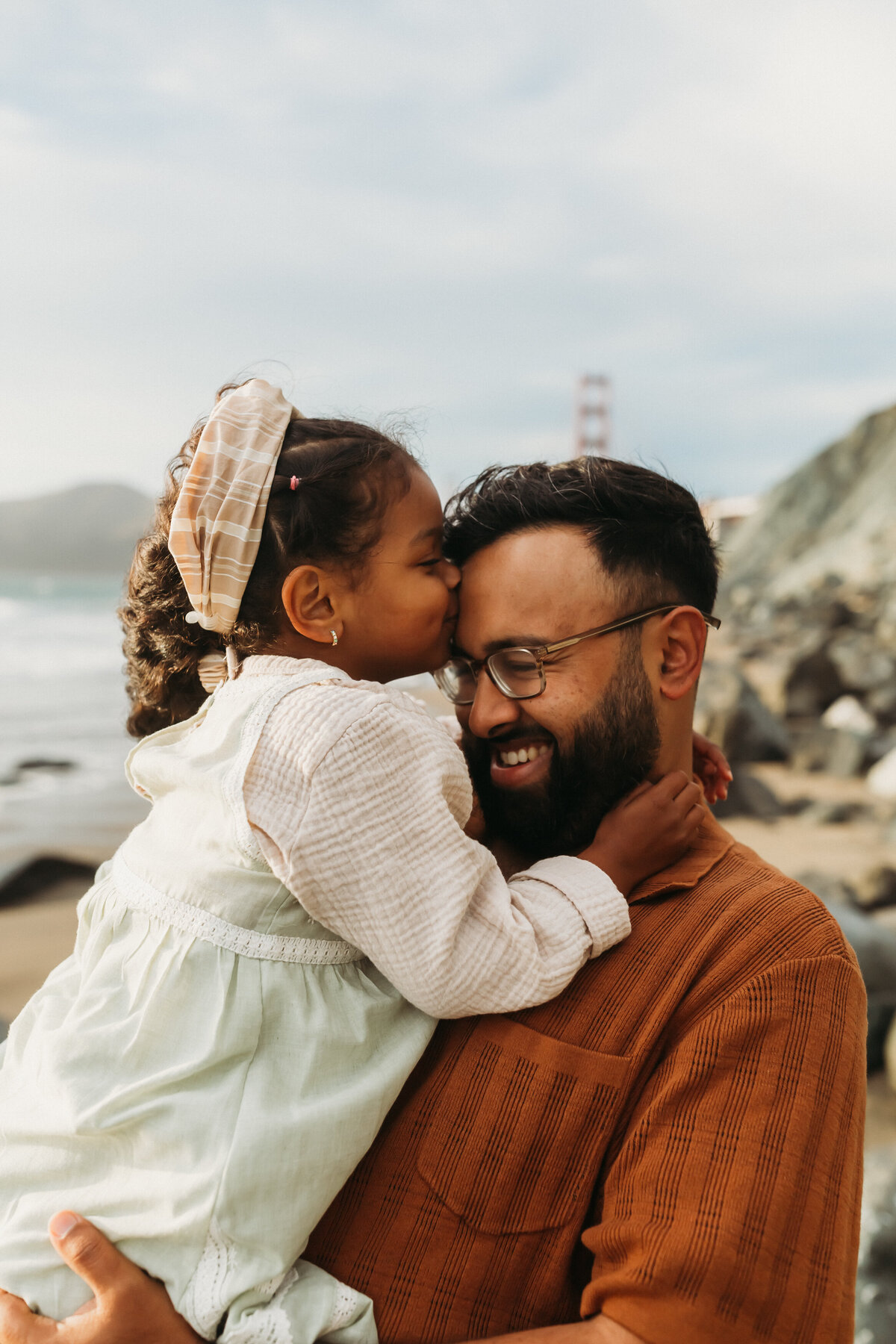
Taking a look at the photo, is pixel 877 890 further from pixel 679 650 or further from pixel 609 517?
pixel 609 517

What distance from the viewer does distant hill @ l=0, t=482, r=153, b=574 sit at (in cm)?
6669

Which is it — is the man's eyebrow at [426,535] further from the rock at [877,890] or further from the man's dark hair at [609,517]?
the rock at [877,890]

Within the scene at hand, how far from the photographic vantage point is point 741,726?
12.0 m

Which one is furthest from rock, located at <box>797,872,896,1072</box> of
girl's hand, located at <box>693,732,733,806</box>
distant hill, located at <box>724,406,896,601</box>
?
distant hill, located at <box>724,406,896,601</box>

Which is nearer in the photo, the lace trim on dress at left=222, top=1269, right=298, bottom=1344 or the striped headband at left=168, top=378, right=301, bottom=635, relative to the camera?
the lace trim on dress at left=222, top=1269, right=298, bottom=1344

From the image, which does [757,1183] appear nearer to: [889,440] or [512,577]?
[512,577]

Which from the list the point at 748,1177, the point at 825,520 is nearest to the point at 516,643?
the point at 748,1177

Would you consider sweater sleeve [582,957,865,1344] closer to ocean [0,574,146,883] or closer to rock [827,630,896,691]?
ocean [0,574,146,883]

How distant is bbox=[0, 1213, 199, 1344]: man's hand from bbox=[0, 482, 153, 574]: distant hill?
64628 mm

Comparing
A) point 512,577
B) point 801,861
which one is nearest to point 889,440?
point 801,861

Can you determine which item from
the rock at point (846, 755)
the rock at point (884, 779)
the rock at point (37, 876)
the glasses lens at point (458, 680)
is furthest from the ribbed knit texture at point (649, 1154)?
the rock at point (846, 755)

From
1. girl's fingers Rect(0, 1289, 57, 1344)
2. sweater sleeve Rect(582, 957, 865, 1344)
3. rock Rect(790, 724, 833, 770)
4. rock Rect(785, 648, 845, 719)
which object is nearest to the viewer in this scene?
sweater sleeve Rect(582, 957, 865, 1344)

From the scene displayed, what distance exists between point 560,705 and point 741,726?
10246mm

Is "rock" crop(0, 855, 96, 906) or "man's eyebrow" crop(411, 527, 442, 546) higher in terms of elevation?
Result: "man's eyebrow" crop(411, 527, 442, 546)
